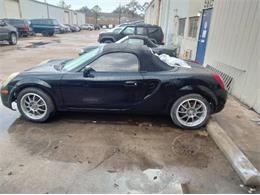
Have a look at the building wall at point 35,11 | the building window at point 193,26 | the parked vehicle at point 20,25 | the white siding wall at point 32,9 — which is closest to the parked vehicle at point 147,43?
the building window at point 193,26

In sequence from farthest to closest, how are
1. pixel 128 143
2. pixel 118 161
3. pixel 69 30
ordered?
1. pixel 69 30
2. pixel 128 143
3. pixel 118 161

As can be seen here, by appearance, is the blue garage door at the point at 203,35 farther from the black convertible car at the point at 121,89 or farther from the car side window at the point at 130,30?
the black convertible car at the point at 121,89

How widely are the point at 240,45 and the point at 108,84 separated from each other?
3599 millimetres

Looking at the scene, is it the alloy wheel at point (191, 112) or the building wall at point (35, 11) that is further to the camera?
the building wall at point (35, 11)

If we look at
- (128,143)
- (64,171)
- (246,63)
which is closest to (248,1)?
(246,63)

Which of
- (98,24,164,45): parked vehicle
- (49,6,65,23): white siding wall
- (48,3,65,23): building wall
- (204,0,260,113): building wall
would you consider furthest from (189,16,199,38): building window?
(49,6,65,23): white siding wall

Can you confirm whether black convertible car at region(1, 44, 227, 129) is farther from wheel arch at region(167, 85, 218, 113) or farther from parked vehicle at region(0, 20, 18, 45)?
parked vehicle at region(0, 20, 18, 45)

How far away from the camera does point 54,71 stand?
3.96m

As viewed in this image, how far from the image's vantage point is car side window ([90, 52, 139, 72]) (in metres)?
3.81

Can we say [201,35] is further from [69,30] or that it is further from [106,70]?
[69,30]

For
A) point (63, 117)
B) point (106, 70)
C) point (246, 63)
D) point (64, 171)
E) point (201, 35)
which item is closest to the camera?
point (64, 171)

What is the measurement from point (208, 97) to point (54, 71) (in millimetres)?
2736

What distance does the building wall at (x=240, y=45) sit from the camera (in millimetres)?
4793

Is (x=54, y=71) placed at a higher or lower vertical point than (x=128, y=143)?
higher
